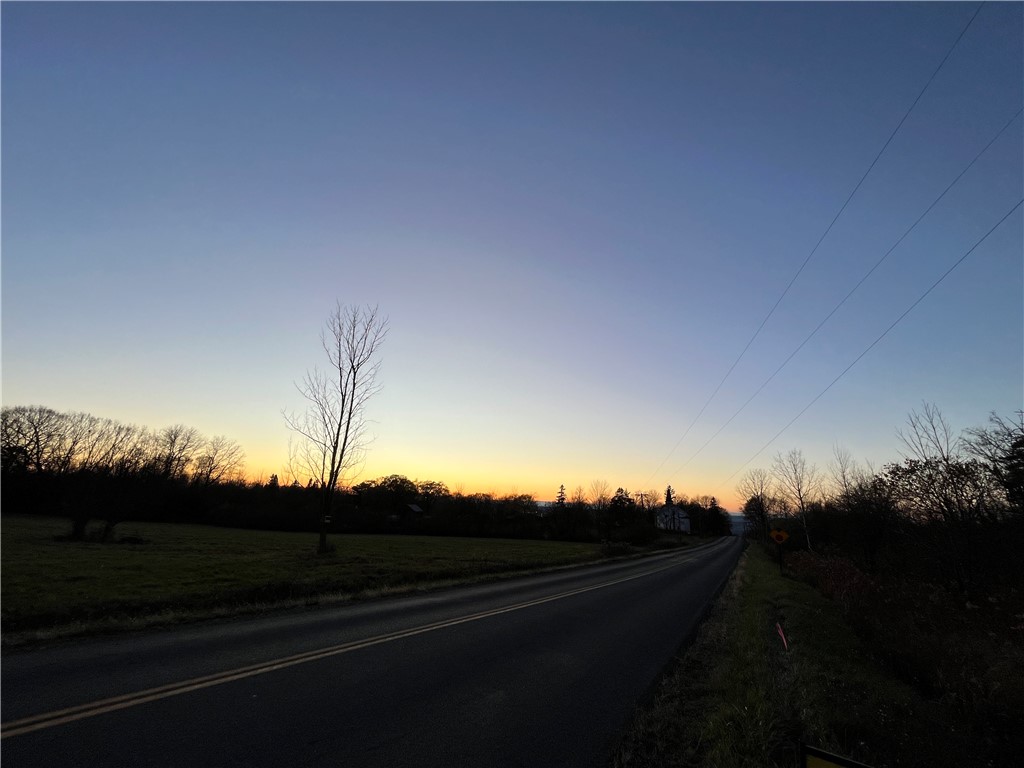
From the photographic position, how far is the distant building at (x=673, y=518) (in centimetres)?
14450

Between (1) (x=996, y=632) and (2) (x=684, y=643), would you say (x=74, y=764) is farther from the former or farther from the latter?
(1) (x=996, y=632)

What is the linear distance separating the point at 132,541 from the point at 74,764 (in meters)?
30.6

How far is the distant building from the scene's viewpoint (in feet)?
474

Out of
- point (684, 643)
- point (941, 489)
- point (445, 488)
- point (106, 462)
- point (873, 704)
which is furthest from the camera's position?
point (445, 488)

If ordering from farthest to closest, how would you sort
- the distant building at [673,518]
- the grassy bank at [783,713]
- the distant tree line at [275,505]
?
the distant building at [673,518] → the distant tree line at [275,505] → the grassy bank at [783,713]

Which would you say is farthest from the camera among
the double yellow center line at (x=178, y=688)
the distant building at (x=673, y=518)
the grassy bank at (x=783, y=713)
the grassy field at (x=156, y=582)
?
the distant building at (x=673, y=518)

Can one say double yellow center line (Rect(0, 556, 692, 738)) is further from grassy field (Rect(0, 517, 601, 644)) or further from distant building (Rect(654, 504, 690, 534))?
distant building (Rect(654, 504, 690, 534))

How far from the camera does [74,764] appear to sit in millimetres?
3982

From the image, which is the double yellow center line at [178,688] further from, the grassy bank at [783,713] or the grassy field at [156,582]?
the grassy bank at [783,713]

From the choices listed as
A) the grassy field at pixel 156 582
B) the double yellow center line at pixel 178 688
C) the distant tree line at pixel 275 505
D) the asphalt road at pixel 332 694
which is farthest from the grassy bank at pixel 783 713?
the distant tree line at pixel 275 505

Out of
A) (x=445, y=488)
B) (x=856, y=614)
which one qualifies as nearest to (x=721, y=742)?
(x=856, y=614)

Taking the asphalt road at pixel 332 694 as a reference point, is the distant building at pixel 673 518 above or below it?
above

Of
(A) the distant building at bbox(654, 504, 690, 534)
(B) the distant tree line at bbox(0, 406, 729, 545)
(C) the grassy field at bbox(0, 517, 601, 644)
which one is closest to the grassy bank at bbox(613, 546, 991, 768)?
(C) the grassy field at bbox(0, 517, 601, 644)

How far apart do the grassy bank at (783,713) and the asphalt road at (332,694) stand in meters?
0.49
